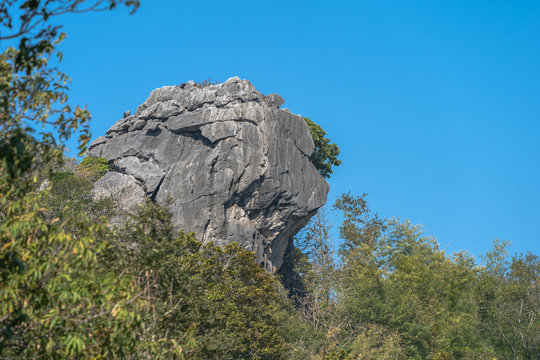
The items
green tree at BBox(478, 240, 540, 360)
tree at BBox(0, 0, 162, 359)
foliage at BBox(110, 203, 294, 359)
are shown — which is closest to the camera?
tree at BBox(0, 0, 162, 359)

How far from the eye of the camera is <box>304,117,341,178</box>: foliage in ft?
208

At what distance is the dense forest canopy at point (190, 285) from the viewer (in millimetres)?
10742

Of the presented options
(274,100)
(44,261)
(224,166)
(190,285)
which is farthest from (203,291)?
(274,100)

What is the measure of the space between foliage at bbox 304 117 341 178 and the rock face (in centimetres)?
551

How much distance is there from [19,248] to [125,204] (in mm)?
42101

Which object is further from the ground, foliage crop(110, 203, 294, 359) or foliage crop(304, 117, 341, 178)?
foliage crop(304, 117, 341, 178)

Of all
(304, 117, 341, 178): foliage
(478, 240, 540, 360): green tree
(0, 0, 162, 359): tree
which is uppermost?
(304, 117, 341, 178): foliage

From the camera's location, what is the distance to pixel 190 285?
60.4 ft

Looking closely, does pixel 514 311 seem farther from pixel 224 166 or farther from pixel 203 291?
pixel 203 291

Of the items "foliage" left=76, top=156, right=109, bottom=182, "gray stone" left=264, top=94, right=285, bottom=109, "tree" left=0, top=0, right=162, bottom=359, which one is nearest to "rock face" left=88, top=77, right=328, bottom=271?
"gray stone" left=264, top=94, right=285, bottom=109

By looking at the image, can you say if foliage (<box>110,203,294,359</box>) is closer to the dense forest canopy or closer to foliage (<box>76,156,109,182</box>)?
the dense forest canopy

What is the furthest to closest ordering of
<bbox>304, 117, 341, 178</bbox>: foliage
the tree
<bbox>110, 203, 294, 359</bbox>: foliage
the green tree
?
1. <bbox>304, 117, 341, 178</bbox>: foliage
2. the green tree
3. <bbox>110, 203, 294, 359</bbox>: foliage
4. the tree

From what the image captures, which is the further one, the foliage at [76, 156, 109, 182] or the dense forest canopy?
the foliage at [76, 156, 109, 182]

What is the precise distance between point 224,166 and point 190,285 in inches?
1324
